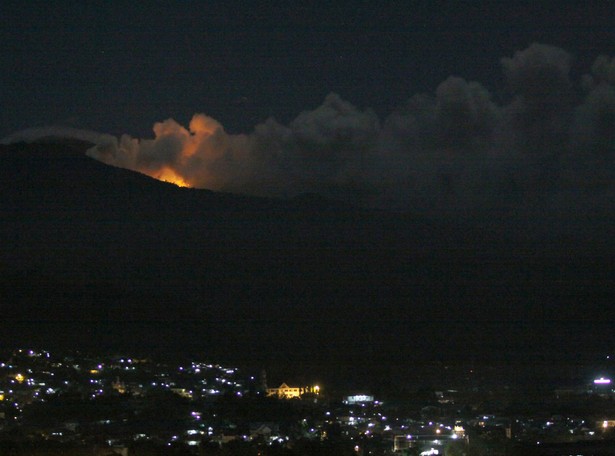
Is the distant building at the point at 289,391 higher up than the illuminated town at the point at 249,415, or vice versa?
the distant building at the point at 289,391

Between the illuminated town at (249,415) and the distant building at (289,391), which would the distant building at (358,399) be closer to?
the illuminated town at (249,415)

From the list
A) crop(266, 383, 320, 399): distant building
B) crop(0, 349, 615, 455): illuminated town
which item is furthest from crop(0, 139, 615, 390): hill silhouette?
crop(0, 349, 615, 455): illuminated town

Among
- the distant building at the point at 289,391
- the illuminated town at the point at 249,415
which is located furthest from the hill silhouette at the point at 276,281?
the illuminated town at the point at 249,415

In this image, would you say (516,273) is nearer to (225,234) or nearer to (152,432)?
(225,234)

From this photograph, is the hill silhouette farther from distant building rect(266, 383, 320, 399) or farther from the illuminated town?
the illuminated town

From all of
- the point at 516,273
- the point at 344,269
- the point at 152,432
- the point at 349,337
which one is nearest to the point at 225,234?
the point at 344,269

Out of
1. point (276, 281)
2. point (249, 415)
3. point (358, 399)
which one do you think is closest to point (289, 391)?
point (358, 399)
